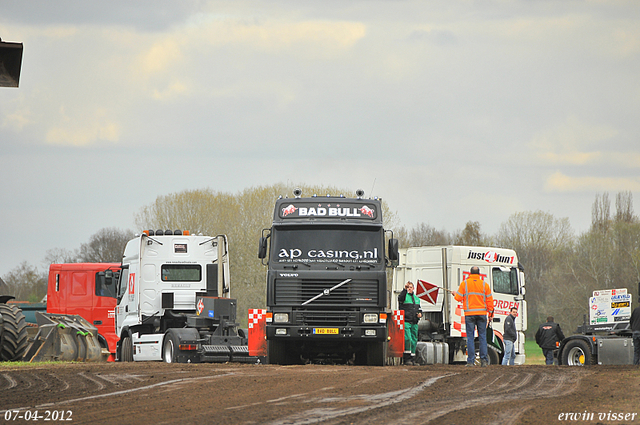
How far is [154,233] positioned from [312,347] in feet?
22.1

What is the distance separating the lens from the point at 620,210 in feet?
Result: 244

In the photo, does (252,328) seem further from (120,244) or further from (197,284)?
(120,244)

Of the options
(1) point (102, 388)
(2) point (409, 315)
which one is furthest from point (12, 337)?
(2) point (409, 315)

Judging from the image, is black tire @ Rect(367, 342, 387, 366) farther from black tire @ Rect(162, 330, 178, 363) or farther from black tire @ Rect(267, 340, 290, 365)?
black tire @ Rect(162, 330, 178, 363)

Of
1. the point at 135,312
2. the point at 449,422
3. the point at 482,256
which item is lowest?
the point at 449,422

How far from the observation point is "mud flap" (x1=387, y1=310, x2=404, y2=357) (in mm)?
17312

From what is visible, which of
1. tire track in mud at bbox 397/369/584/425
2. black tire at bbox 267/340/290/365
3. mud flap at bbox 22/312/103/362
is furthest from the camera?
mud flap at bbox 22/312/103/362

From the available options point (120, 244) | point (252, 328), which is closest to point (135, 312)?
point (252, 328)

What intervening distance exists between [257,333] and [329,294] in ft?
6.92

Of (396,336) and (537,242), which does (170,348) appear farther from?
(537,242)

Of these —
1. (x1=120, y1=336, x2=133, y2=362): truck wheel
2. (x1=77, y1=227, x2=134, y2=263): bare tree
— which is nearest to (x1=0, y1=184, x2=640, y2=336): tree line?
(x1=77, y1=227, x2=134, y2=263): bare tree

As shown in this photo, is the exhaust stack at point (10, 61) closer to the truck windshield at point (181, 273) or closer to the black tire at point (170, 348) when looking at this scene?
the black tire at point (170, 348)

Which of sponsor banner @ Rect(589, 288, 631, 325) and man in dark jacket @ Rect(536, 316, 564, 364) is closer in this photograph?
man in dark jacket @ Rect(536, 316, 564, 364)

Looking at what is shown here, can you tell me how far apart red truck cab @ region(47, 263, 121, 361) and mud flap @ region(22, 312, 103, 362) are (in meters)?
5.50
